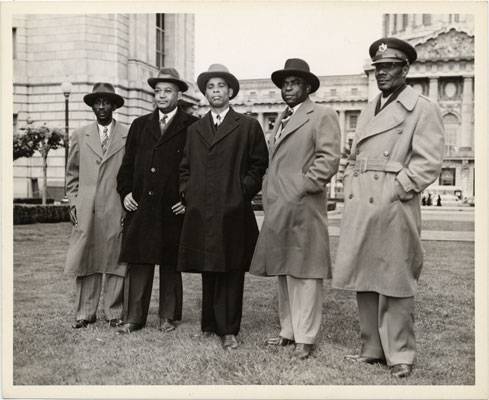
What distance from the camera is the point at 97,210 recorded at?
5945 millimetres

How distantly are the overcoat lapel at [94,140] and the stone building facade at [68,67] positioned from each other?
601 inches

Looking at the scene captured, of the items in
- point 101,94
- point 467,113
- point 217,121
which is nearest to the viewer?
point 217,121

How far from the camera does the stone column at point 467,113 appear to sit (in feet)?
218

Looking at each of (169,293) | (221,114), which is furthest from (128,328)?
(221,114)

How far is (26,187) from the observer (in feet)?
70.8

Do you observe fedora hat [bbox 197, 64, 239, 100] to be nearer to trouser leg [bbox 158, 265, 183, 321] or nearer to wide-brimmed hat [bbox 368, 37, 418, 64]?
wide-brimmed hat [bbox 368, 37, 418, 64]

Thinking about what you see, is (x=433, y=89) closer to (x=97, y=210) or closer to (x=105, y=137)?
(x=105, y=137)

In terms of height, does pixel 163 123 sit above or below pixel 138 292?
above

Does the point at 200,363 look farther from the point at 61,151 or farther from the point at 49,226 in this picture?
the point at 61,151

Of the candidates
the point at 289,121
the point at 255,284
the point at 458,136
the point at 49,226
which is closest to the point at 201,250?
the point at 289,121

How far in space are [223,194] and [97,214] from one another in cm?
150

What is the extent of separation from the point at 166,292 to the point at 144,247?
0.60m

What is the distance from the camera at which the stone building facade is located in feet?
70.4

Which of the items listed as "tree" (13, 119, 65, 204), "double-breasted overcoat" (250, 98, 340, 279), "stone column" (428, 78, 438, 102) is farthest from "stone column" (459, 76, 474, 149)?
"double-breasted overcoat" (250, 98, 340, 279)
